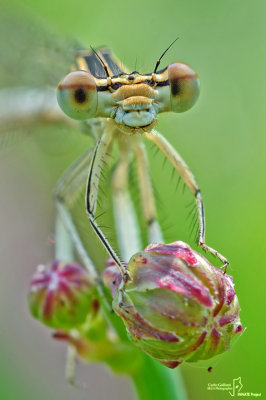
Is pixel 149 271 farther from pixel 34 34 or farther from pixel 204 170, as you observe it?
pixel 34 34

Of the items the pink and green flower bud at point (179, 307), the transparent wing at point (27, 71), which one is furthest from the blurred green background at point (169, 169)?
the pink and green flower bud at point (179, 307)

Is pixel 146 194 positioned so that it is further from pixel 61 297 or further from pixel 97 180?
pixel 61 297

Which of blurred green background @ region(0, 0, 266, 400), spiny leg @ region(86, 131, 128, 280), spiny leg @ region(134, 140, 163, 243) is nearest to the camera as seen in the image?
spiny leg @ region(86, 131, 128, 280)

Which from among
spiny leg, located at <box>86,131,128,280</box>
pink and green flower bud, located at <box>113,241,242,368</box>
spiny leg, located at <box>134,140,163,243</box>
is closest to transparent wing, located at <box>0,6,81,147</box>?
spiny leg, located at <box>134,140,163,243</box>

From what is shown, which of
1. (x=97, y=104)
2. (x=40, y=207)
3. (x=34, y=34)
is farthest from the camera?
(x=40, y=207)

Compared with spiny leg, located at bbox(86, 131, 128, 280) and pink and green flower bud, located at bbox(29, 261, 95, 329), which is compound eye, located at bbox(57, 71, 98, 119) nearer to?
spiny leg, located at bbox(86, 131, 128, 280)

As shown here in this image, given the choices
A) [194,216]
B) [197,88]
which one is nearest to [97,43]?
[197,88]

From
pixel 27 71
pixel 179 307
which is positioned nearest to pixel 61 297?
pixel 179 307
